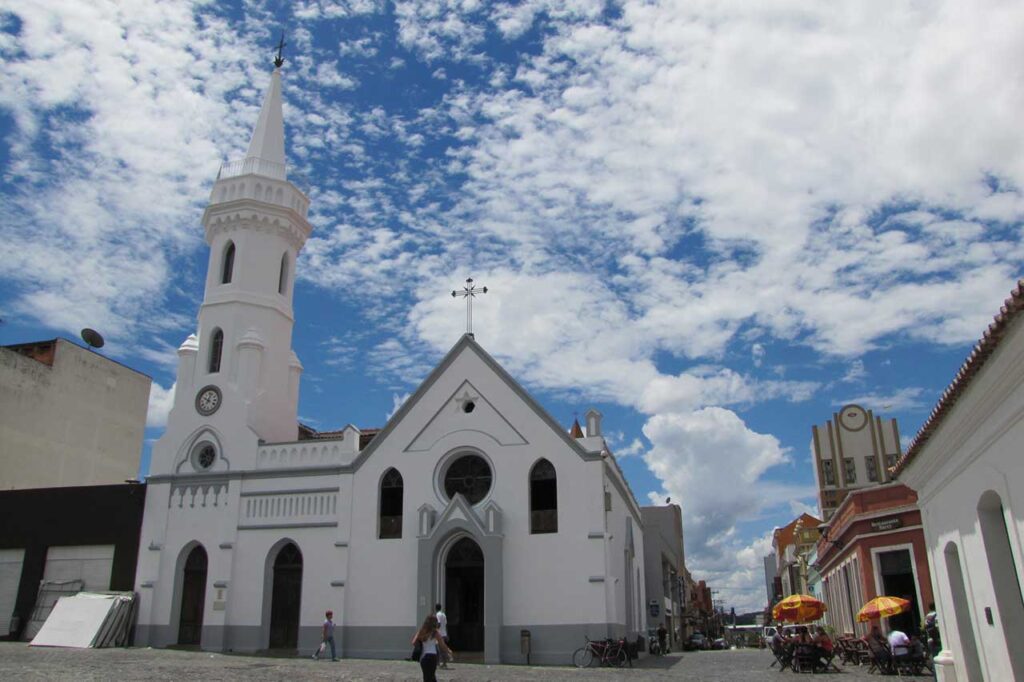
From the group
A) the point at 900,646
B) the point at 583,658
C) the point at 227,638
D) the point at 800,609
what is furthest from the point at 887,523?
the point at 227,638

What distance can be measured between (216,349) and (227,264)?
3.70 m

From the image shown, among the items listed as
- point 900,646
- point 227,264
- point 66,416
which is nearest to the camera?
point 900,646

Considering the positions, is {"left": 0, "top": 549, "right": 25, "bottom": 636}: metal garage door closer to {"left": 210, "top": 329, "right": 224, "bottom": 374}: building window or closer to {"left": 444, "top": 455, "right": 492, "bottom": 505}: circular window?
{"left": 210, "top": 329, "right": 224, "bottom": 374}: building window

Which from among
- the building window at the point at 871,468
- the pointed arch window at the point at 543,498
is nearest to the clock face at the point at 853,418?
the building window at the point at 871,468

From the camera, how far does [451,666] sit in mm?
23859

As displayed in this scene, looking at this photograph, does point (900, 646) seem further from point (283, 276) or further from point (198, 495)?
point (283, 276)

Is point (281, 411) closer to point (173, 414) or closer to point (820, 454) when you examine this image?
point (173, 414)

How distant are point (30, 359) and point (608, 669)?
3022cm

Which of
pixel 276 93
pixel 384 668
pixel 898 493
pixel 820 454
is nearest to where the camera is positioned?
pixel 384 668

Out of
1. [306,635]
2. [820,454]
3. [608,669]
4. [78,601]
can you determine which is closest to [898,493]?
[608,669]

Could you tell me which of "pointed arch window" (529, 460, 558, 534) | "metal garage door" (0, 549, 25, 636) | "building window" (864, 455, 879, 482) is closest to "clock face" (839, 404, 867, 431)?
"building window" (864, 455, 879, 482)

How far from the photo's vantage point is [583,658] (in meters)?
25.7

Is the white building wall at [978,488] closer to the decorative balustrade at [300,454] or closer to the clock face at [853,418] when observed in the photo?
the decorative balustrade at [300,454]

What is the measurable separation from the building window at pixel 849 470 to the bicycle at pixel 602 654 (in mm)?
48478
